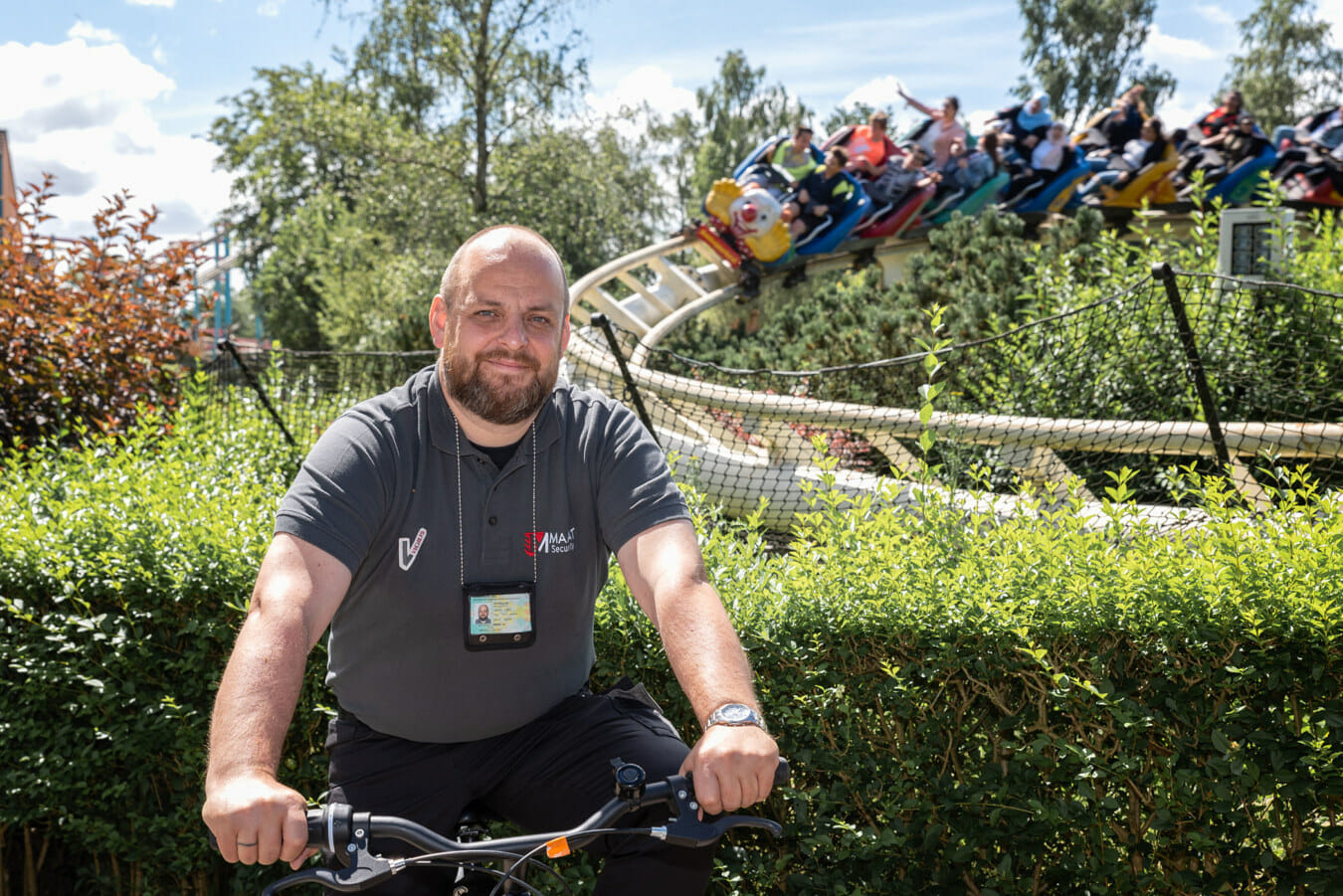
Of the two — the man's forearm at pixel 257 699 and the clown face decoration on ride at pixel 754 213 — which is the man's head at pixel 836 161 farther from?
the man's forearm at pixel 257 699

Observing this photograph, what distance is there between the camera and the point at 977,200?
41.8 feet

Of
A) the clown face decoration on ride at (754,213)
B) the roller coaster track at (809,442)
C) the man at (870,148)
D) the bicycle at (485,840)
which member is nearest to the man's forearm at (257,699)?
the bicycle at (485,840)

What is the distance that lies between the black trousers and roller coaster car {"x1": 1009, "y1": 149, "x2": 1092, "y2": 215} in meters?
12.0

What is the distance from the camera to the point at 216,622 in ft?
9.19

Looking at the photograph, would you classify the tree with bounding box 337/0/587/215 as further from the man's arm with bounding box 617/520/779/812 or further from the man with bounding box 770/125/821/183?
the man's arm with bounding box 617/520/779/812

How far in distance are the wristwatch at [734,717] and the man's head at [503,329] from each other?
0.76 m

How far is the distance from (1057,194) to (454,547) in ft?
40.3

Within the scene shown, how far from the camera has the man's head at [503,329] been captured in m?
2.09

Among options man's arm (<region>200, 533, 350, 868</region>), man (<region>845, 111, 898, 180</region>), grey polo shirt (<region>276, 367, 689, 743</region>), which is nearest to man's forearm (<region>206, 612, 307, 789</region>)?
man's arm (<region>200, 533, 350, 868</region>)

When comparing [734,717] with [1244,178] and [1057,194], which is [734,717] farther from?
[1244,178]

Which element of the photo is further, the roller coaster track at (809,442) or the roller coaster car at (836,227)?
the roller coaster car at (836,227)

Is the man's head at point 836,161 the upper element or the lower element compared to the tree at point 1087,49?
lower

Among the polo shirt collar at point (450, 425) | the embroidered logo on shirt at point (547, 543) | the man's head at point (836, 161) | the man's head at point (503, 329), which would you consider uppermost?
the man's head at point (836, 161)

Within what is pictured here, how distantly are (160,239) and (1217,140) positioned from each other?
1182 centimetres
